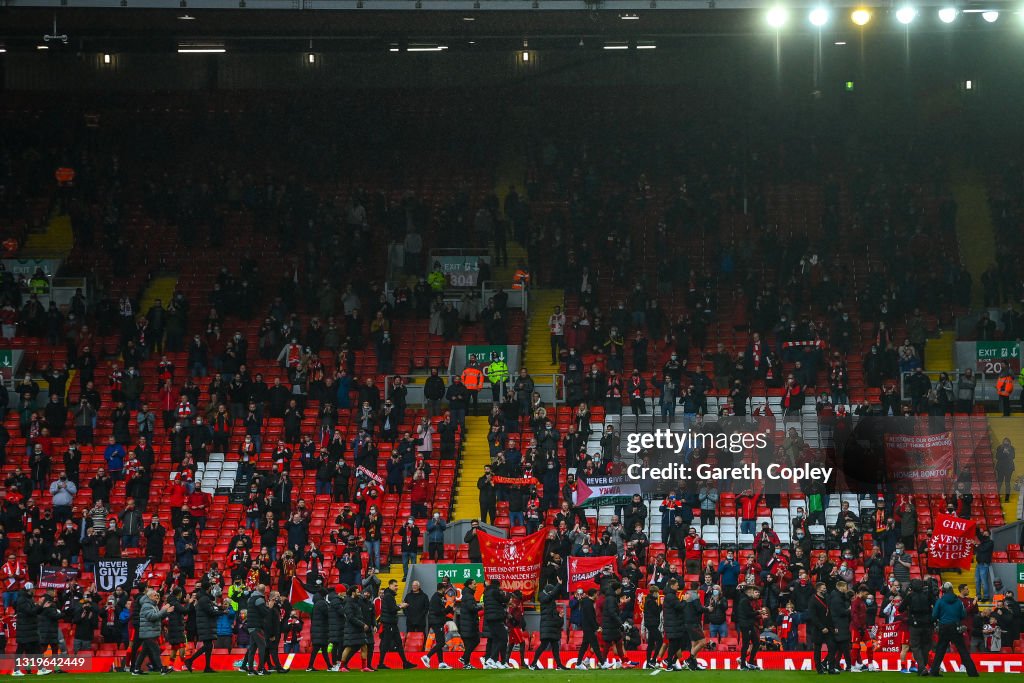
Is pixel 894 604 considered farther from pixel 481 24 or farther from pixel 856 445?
pixel 481 24

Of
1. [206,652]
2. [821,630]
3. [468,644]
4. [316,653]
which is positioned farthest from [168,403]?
[821,630]

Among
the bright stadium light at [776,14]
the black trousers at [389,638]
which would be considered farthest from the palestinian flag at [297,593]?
the bright stadium light at [776,14]

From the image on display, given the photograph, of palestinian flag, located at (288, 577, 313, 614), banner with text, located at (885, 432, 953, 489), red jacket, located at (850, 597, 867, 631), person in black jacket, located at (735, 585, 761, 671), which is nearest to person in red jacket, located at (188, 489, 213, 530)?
palestinian flag, located at (288, 577, 313, 614)

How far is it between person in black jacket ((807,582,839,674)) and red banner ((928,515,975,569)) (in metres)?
6.49

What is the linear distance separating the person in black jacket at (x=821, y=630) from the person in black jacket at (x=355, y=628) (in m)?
7.44

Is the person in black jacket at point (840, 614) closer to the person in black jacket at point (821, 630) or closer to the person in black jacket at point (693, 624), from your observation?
the person in black jacket at point (821, 630)

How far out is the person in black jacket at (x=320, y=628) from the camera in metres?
26.5

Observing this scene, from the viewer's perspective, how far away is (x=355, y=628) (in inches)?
1037

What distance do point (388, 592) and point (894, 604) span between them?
351 inches

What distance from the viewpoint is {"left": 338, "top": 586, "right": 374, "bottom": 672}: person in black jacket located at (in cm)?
2627

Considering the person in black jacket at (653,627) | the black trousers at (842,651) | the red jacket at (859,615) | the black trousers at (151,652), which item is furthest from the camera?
the red jacket at (859,615)

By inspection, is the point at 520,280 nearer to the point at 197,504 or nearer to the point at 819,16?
the point at 197,504

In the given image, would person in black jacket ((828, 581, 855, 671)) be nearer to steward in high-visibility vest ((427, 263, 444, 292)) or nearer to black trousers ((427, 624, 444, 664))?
black trousers ((427, 624, 444, 664))

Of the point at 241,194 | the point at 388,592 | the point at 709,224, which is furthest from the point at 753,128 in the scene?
the point at 388,592
